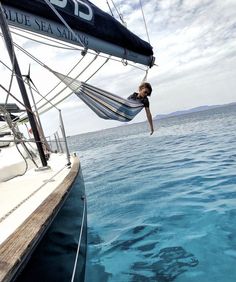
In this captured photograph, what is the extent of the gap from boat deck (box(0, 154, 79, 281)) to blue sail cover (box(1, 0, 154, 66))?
1755mm

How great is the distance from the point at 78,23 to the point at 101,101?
1.32 meters

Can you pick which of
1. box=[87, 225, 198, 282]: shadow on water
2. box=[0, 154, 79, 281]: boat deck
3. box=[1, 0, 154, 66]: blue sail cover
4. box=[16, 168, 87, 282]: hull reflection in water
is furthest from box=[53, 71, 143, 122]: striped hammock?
box=[87, 225, 198, 282]: shadow on water

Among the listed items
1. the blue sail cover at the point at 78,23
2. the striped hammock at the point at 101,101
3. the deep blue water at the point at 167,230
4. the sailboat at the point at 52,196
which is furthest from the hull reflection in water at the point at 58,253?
the blue sail cover at the point at 78,23

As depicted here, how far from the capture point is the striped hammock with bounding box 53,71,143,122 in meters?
4.34

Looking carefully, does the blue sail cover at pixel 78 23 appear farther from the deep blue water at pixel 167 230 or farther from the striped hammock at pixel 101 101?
the deep blue water at pixel 167 230

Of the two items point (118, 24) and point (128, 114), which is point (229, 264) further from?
point (118, 24)

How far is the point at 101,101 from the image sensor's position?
4332 mm

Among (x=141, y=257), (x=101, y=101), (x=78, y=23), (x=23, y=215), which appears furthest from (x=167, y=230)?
(x=78, y=23)

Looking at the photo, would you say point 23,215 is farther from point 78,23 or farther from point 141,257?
point 141,257

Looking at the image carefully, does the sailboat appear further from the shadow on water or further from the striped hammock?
the shadow on water

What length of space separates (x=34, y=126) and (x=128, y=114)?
2078 mm

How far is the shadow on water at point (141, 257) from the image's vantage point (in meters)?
4.46

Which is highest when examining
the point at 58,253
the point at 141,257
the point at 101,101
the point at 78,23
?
the point at 78,23

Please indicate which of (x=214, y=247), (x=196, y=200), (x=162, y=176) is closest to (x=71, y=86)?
(x=214, y=247)
